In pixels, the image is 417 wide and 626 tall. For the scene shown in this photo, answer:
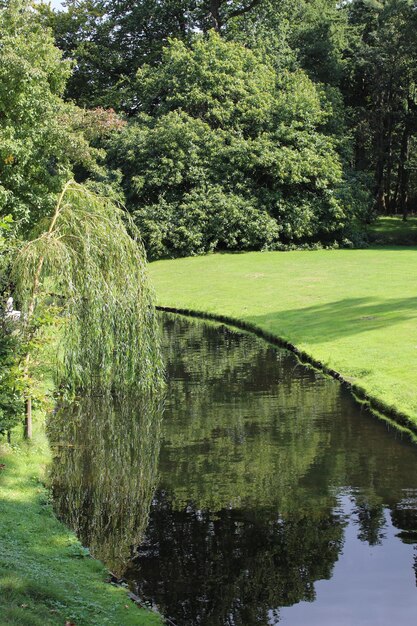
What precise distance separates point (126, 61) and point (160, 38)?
3.49 metres

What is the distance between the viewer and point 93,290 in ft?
44.3

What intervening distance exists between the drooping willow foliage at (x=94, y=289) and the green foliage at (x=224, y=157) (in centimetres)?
3276

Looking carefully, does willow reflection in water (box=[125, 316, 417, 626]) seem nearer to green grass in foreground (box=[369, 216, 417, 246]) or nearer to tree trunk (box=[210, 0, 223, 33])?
green grass in foreground (box=[369, 216, 417, 246])

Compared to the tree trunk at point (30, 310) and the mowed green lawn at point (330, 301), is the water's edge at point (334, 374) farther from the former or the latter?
the tree trunk at point (30, 310)

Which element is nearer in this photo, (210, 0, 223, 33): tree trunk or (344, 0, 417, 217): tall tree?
(344, 0, 417, 217): tall tree

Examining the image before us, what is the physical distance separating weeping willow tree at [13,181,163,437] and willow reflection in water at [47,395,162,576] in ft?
4.22

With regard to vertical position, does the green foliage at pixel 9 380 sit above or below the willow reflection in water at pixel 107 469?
above

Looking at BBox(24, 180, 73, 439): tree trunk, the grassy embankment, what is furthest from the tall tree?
the grassy embankment

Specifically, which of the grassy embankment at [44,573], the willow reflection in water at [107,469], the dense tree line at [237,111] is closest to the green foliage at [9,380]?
the grassy embankment at [44,573]

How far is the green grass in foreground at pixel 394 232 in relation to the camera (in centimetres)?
5400

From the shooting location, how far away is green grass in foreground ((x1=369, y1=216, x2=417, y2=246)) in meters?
54.0

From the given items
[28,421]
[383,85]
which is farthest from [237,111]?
[28,421]

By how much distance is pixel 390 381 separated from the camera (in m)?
17.7

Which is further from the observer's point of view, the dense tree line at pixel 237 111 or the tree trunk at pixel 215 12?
the tree trunk at pixel 215 12
